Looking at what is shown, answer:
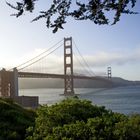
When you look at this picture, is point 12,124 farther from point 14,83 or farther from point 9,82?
point 9,82

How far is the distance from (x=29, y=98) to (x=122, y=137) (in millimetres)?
78326

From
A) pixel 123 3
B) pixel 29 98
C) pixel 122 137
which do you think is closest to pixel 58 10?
pixel 123 3

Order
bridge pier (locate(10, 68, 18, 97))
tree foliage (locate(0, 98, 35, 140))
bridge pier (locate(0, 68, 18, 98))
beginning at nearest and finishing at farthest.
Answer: tree foliage (locate(0, 98, 35, 140)) → bridge pier (locate(10, 68, 18, 97)) → bridge pier (locate(0, 68, 18, 98))

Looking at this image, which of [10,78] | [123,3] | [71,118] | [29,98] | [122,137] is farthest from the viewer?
[10,78]

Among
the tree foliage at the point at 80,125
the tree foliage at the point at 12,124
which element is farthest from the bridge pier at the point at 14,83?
the tree foliage at the point at 80,125

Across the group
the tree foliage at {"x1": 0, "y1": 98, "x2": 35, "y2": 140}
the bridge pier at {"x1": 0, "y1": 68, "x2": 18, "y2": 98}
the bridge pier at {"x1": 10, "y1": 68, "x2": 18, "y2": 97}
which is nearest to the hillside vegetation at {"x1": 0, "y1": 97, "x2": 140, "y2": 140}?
the tree foliage at {"x1": 0, "y1": 98, "x2": 35, "y2": 140}

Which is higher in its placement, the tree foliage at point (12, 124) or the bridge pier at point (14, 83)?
the bridge pier at point (14, 83)

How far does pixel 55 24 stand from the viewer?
22.5 feet

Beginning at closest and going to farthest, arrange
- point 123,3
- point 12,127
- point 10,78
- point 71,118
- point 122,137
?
point 123,3 → point 122,137 → point 71,118 → point 12,127 → point 10,78

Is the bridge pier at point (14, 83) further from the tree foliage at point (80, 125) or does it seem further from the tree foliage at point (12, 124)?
the tree foliage at point (80, 125)

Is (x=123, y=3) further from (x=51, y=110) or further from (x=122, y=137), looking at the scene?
(x=51, y=110)

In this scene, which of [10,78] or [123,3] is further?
[10,78]

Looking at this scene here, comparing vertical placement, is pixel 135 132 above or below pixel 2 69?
below

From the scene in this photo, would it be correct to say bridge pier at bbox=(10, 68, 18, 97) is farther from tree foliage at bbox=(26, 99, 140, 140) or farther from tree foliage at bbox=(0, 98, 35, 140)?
tree foliage at bbox=(26, 99, 140, 140)
